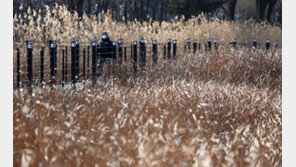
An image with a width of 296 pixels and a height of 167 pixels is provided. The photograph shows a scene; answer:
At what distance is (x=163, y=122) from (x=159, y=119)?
0.28 meters

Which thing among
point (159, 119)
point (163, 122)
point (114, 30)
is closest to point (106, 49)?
point (114, 30)

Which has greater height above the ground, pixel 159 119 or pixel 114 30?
pixel 114 30

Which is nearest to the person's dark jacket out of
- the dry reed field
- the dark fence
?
the dark fence

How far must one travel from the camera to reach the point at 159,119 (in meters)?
4.62

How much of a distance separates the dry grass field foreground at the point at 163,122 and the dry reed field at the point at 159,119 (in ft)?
0.04

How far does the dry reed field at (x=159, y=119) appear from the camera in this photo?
3045mm

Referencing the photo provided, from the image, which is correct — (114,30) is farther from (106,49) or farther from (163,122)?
(163,122)

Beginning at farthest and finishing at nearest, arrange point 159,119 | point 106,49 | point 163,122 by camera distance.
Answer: point 106,49
point 159,119
point 163,122

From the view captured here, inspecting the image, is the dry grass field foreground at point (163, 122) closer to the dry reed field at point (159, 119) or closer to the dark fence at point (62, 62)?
the dry reed field at point (159, 119)

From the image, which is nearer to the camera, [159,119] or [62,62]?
[159,119]

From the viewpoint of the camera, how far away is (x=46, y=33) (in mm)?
10008

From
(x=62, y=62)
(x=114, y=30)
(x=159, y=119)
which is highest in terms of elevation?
(x=114, y=30)

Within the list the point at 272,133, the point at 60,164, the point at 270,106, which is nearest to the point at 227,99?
the point at 270,106

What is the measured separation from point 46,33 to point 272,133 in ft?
22.6
